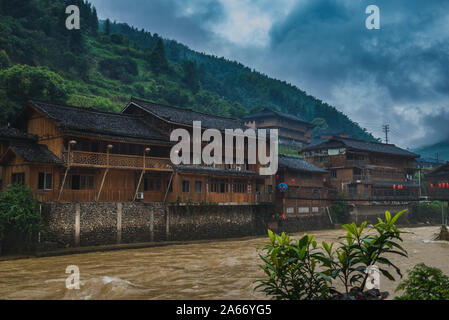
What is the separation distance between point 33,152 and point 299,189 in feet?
80.2

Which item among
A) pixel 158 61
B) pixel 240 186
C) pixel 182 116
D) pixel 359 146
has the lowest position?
pixel 240 186

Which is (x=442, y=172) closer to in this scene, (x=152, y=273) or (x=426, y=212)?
(x=426, y=212)

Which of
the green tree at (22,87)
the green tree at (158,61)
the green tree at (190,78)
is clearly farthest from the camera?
the green tree at (190,78)

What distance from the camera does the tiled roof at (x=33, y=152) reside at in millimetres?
22391

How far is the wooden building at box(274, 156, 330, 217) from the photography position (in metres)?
36.8

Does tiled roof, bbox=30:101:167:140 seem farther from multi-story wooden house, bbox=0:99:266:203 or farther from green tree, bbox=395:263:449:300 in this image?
green tree, bbox=395:263:449:300

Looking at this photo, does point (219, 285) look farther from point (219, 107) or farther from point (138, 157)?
point (219, 107)

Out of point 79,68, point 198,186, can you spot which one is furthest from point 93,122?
point 79,68

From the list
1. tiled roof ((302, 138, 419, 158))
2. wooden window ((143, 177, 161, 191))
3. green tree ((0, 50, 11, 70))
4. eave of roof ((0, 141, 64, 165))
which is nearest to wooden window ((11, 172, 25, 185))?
eave of roof ((0, 141, 64, 165))

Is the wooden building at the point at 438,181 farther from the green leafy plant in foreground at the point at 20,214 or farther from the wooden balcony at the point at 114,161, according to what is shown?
the green leafy plant in foreground at the point at 20,214

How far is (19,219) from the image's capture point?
20.5m

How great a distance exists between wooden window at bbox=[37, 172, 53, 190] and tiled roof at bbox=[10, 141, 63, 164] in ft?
3.50

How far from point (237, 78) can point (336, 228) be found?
86.7m

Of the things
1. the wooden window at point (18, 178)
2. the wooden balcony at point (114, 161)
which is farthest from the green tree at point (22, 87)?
the wooden balcony at point (114, 161)
